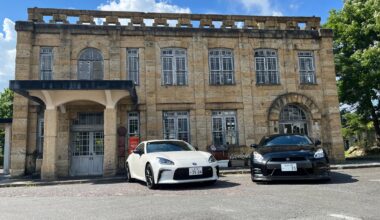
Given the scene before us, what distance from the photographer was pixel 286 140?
10.1 m

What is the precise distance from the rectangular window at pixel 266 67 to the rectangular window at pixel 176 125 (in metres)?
4.45

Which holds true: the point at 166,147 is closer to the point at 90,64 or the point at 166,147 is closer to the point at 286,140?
the point at 286,140

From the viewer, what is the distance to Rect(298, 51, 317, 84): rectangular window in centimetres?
1761

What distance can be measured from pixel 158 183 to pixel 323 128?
11795 millimetres

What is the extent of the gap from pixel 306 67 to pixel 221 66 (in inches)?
187

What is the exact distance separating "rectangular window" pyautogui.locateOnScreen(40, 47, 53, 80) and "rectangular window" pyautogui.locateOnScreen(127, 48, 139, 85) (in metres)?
3.65

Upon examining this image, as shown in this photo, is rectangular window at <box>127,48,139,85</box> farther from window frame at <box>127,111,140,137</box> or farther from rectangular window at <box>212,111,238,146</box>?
rectangular window at <box>212,111,238,146</box>

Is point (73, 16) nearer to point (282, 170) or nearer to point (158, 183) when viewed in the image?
point (158, 183)

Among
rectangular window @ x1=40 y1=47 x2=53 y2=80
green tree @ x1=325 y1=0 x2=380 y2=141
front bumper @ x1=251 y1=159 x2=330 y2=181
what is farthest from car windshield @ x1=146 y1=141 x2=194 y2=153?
green tree @ x1=325 y1=0 x2=380 y2=141

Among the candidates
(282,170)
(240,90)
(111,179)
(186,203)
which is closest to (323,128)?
(240,90)

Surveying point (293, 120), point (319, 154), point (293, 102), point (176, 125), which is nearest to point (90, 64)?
point (176, 125)

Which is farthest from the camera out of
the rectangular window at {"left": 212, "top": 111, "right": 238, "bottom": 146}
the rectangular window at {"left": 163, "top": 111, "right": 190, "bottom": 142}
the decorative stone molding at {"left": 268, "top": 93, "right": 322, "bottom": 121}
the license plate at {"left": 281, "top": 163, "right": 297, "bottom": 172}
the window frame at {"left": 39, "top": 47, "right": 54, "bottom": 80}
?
the decorative stone molding at {"left": 268, "top": 93, "right": 322, "bottom": 121}

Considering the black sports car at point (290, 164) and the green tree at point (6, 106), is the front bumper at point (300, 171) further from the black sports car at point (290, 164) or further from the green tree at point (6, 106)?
the green tree at point (6, 106)

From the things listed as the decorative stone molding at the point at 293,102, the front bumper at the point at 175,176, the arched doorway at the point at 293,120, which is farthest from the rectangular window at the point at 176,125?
the front bumper at the point at 175,176
